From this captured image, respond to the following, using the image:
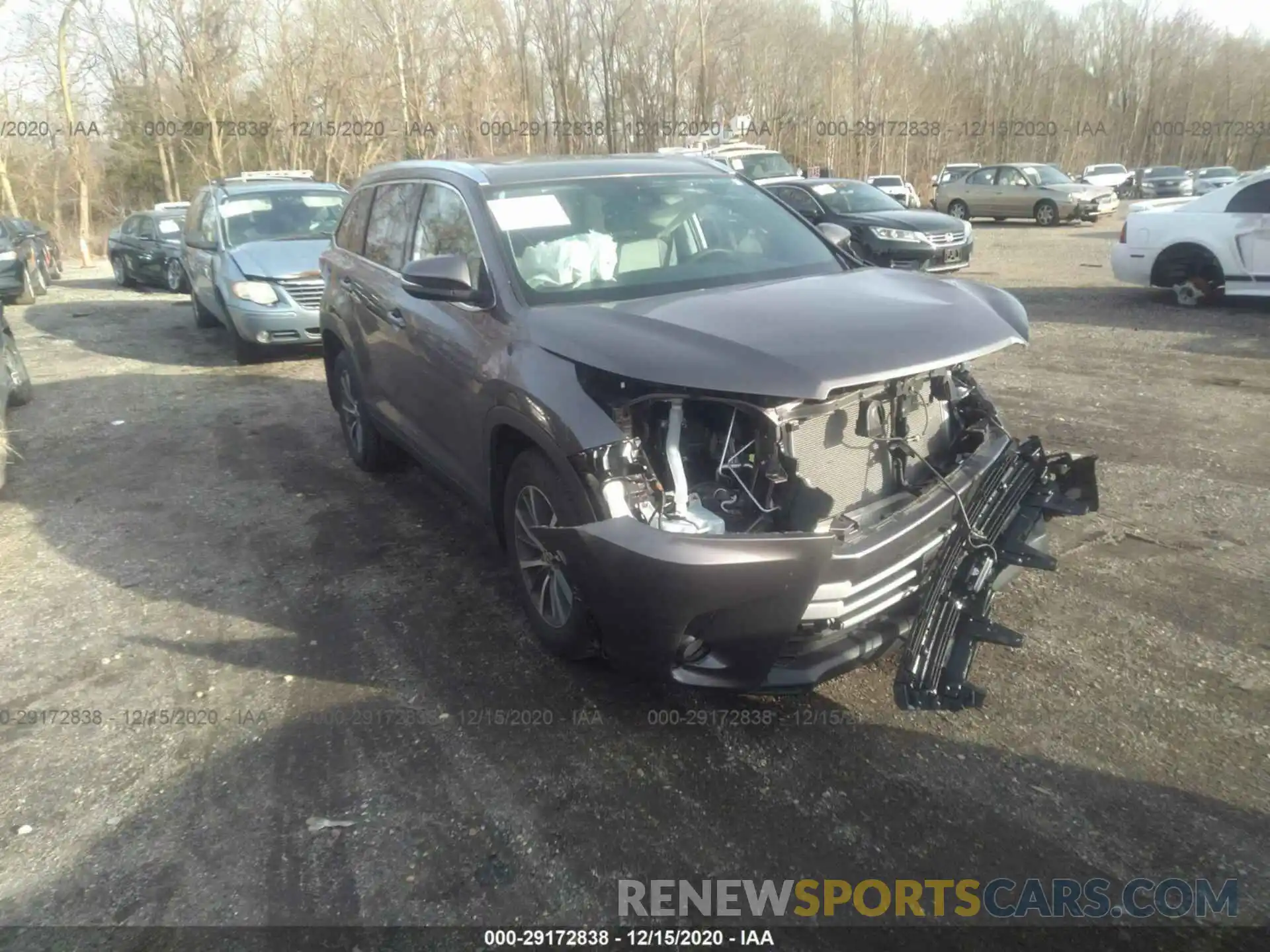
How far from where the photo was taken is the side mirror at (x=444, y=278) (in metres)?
3.75

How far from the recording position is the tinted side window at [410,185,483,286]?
162 inches

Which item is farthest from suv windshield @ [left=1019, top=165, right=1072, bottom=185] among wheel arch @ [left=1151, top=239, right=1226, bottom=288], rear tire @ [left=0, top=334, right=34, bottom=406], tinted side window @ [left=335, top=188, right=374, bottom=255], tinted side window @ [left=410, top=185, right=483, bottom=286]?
tinted side window @ [left=410, top=185, right=483, bottom=286]

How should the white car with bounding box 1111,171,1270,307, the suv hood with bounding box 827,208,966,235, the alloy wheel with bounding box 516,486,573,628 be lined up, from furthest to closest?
1. the suv hood with bounding box 827,208,966,235
2. the white car with bounding box 1111,171,1270,307
3. the alloy wheel with bounding box 516,486,573,628

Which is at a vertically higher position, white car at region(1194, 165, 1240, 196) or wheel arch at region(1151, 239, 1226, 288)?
white car at region(1194, 165, 1240, 196)

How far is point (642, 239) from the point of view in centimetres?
422

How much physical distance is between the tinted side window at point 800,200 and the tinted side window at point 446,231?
437 inches

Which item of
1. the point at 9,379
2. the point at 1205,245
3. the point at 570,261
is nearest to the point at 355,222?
the point at 570,261

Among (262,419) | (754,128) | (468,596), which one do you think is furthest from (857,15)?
(468,596)

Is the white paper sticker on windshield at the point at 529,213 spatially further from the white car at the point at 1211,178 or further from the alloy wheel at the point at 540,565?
the white car at the point at 1211,178

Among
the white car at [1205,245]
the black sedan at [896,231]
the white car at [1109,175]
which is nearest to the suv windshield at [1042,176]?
the white car at [1109,175]

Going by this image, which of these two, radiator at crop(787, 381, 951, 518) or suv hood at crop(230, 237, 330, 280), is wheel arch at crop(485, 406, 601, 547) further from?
suv hood at crop(230, 237, 330, 280)

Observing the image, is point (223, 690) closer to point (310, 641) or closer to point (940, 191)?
point (310, 641)

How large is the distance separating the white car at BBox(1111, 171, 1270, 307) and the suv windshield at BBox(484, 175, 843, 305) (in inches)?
334

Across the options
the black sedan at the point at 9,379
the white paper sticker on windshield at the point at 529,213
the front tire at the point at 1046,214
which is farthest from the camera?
the front tire at the point at 1046,214
